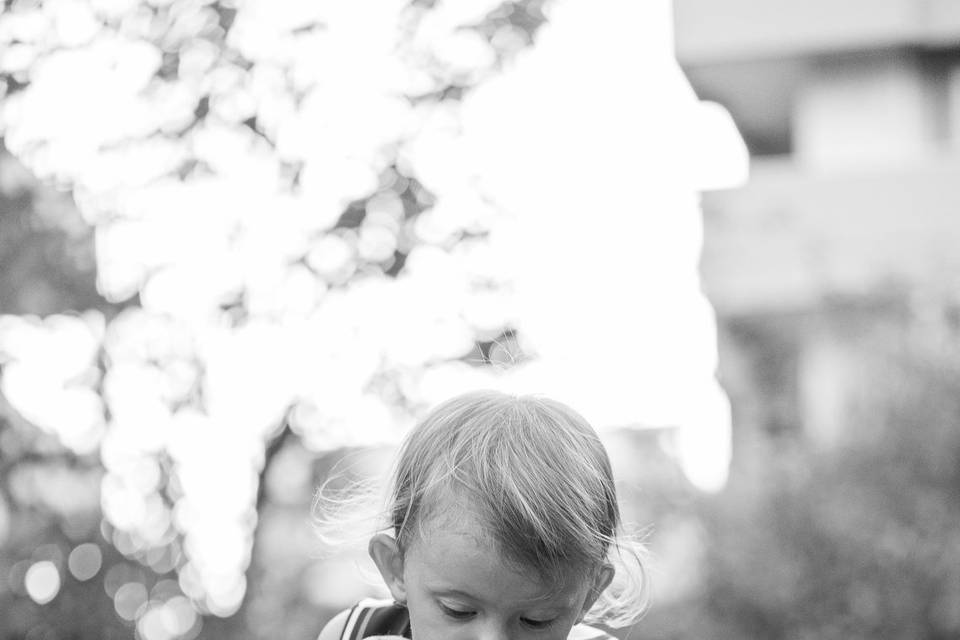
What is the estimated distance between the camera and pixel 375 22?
253 inches

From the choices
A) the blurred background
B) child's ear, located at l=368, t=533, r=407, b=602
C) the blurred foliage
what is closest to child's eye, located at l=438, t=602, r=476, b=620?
child's ear, located at l=368, t=533, r=407, b=602

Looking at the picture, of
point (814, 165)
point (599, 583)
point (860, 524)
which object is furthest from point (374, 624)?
point (814, 165)

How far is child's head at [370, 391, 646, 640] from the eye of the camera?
2188 millimetres

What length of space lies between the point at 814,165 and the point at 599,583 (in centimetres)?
2042

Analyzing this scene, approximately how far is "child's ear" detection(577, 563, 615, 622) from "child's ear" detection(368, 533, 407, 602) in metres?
0.29

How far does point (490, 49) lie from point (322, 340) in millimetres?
1451

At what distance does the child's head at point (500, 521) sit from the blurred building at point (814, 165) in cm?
1477

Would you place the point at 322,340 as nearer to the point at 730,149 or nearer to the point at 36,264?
the point at 36,264

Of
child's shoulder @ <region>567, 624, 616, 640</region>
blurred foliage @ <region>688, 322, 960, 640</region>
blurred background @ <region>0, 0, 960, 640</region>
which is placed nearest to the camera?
child's shoulder @ <region>567, 624, 616, 640</region>

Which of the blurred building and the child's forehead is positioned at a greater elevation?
the child's forehead

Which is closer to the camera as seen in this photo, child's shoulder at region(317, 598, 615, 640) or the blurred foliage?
child's shoulder at region(317, 598, 615, 640)

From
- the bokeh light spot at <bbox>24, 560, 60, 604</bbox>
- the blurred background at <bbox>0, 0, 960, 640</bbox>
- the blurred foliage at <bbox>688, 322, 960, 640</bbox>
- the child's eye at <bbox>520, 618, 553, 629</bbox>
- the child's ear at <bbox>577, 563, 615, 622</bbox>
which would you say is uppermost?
the child's eye at <bbox>520, 618, 553, 629</bbox>

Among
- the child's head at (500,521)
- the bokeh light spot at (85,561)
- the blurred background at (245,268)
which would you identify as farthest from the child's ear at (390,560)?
the bokeh light spot at (85,561)

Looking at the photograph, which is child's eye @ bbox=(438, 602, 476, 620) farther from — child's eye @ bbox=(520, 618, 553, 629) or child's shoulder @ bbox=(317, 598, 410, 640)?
child's shoulder @ bbox=(317, 598, 410, 640)
